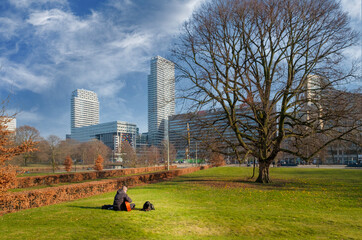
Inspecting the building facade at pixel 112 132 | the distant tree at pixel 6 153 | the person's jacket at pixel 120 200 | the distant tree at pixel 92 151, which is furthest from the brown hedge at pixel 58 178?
the building facade at pixel 112 132

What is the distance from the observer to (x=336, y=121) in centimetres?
1806

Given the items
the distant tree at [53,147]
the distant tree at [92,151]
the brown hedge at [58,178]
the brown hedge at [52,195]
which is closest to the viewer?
the brown hedge at [52,195]

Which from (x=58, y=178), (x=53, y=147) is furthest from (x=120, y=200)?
(x=53, y=147)

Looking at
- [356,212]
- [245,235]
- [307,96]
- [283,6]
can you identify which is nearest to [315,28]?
[283,6]

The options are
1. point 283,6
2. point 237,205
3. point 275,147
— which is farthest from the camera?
point 275,147

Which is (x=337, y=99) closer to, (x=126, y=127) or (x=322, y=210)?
(x=322, y=210)

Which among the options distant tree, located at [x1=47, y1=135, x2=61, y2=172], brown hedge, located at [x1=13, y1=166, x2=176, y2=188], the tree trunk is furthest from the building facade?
the tree trunk

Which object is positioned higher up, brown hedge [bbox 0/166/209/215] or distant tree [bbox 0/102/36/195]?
distant tree [bbox 0/102/36/195]

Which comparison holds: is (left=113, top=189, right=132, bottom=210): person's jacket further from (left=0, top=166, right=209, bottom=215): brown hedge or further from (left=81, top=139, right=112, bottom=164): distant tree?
(left=81, top=139, right=112, bottom=164): distant tree

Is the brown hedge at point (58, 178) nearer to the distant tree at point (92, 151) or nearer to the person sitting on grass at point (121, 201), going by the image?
the person sitting on grass at point (121, 201)

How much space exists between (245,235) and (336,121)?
14346 mm

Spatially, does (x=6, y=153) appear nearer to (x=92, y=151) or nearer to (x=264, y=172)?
(x=264, y=172)

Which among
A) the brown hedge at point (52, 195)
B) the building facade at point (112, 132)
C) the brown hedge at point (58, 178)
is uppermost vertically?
the building facade at point (112, 132)

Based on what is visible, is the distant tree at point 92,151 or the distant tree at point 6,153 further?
the distant tree at point 92,151
